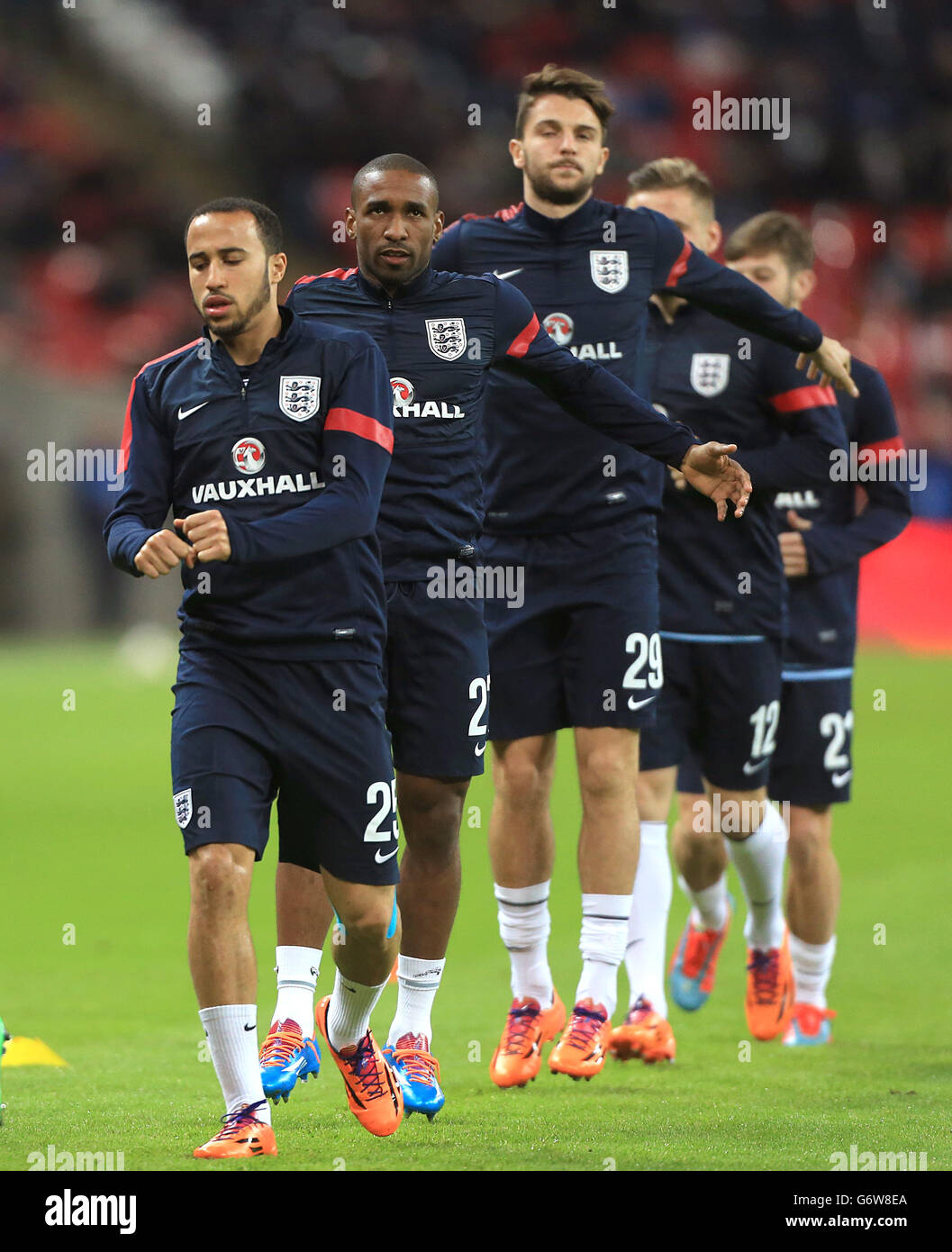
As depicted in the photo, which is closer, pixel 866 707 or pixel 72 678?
pixel 866 707

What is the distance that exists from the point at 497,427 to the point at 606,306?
0.51 m

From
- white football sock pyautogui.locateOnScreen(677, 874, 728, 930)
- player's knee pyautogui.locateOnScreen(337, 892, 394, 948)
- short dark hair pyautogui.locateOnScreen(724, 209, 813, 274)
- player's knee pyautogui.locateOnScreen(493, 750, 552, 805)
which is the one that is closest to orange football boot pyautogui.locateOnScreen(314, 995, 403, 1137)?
player's knee pyautogui.locateOnScreen(337, 892, 394, 948)

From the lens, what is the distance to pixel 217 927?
4.24 meters

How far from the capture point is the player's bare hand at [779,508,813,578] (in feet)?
22.9

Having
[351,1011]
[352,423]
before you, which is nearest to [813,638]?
[351,1011]

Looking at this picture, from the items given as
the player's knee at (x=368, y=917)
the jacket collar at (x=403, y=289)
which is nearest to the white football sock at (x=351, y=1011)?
the player's knee at (x=368, y=917)

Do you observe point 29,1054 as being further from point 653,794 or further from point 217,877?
point 653,794

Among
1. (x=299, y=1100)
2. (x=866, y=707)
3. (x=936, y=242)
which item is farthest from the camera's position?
(x=936, y=242)

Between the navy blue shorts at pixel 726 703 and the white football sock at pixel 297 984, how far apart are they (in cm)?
190

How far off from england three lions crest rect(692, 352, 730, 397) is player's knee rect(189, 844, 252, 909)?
3.09m

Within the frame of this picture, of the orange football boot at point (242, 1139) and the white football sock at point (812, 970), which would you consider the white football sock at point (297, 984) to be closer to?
the orange football boot at point (242, 1139)

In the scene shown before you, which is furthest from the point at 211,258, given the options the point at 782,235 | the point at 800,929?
the point at 800,929

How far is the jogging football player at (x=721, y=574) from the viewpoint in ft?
21.7

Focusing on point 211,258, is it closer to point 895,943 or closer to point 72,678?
point 895,943
